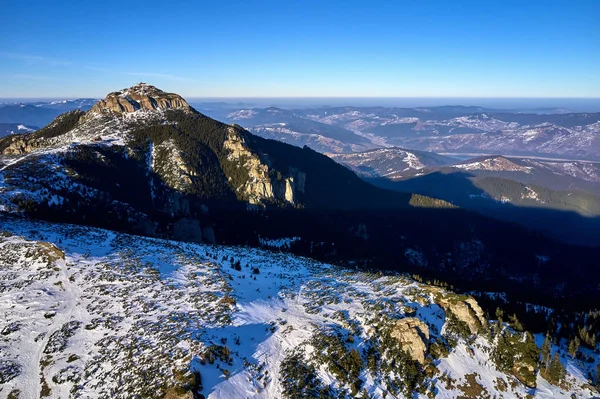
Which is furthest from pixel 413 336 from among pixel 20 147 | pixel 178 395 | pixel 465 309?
pixel 20 147

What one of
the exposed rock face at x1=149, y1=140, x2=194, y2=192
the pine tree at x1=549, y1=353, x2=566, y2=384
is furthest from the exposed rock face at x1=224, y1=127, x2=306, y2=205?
the pine tree at x1=549, y1=353, x2=566, y2=384

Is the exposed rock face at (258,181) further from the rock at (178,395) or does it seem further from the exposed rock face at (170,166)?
the rock at (178,395)

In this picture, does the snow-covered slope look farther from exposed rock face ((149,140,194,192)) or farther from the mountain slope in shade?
exposed rock face ((149,140,194,192))

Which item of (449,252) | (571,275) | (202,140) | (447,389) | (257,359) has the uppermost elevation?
(202,140)

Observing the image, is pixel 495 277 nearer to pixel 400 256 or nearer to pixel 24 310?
pixel 400 256

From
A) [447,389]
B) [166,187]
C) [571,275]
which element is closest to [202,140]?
[166,187]
